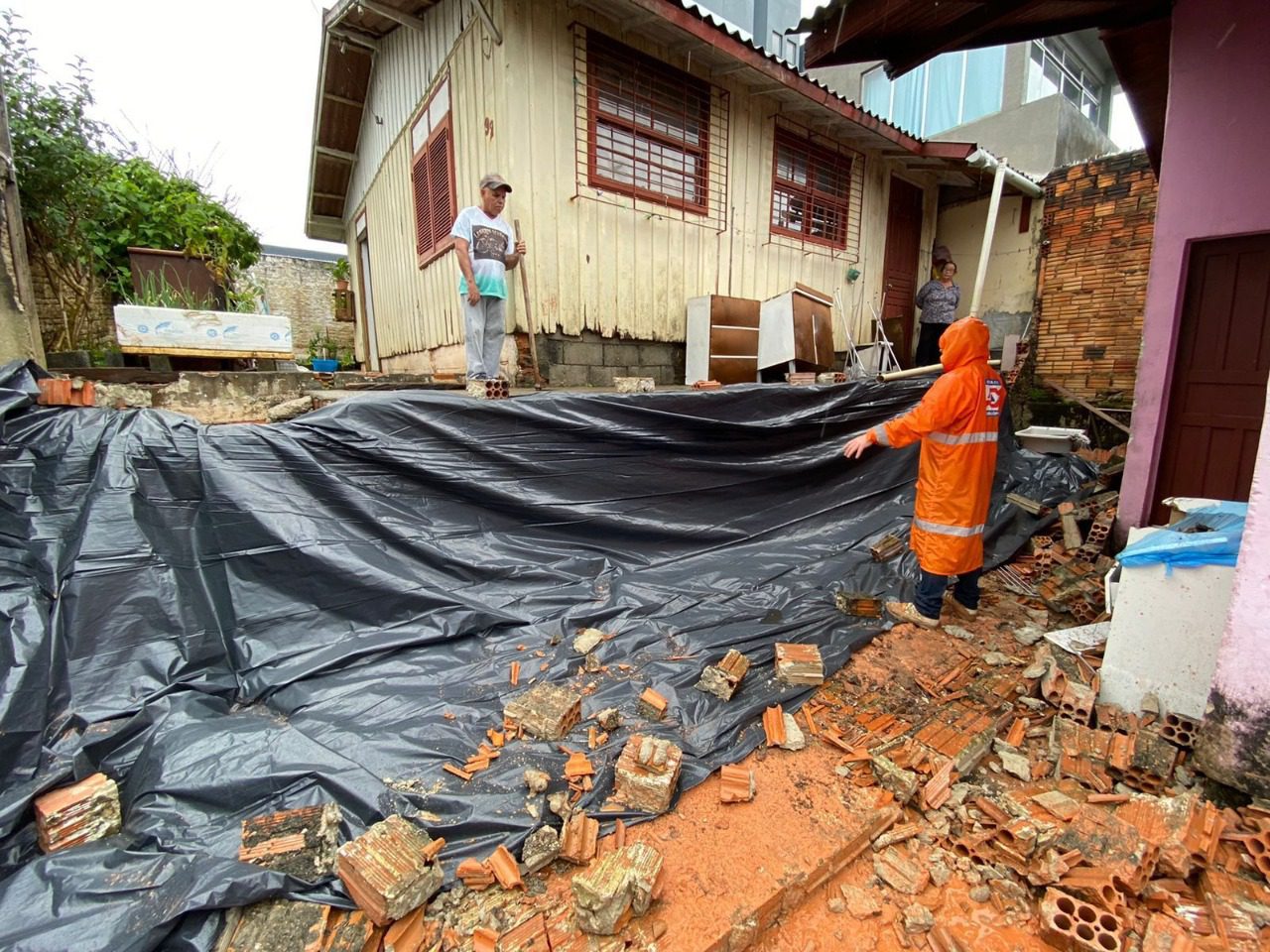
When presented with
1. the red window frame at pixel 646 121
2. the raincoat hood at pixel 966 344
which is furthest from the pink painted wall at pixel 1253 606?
the red window frame at pixel 646 121

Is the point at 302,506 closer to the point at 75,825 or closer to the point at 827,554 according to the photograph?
the point at 75,825

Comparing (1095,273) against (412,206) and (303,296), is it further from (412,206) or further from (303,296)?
(303,296)

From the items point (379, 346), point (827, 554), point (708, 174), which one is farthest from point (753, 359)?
point (379, 346)

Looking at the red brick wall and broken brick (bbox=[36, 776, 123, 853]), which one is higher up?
the red brick wall

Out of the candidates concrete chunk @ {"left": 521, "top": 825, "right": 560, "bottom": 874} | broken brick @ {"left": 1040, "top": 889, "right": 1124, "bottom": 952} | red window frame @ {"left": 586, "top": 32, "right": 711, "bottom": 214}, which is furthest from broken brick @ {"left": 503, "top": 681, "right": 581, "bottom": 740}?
red window frame @ {"left": 586, "top": 32, "right": 711, "bottom": 214}

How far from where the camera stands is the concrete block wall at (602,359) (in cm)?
516

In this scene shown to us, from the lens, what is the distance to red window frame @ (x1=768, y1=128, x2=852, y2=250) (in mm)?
6652

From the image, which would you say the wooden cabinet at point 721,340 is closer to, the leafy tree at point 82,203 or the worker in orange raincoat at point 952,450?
the worker in orange raincoat at point 952,450

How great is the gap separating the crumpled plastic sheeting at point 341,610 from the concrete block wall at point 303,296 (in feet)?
42.5

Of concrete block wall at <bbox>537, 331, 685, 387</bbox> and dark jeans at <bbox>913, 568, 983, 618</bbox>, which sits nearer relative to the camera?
dark jeans at <bbox>913, 568, 983, 618</bbox>

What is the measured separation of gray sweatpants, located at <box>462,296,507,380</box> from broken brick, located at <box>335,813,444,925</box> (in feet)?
10.5

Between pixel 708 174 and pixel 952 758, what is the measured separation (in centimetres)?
599

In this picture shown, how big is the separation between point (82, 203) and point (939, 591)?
9.29m

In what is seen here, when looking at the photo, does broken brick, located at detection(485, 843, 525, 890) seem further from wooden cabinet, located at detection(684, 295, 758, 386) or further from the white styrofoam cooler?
the white styrofoam cooler
